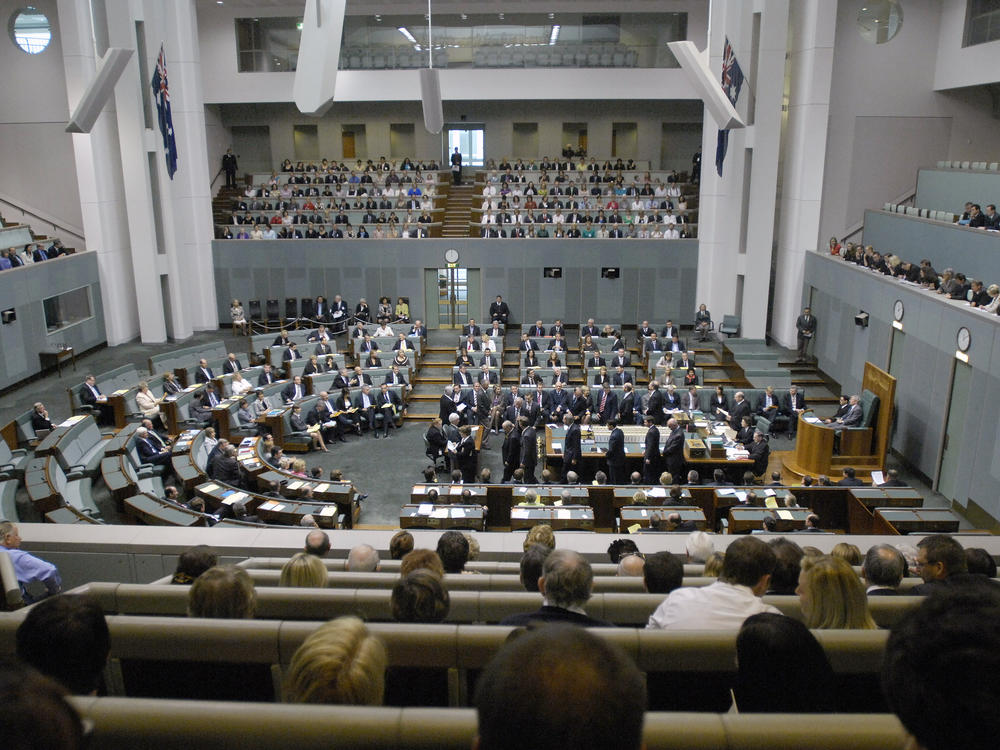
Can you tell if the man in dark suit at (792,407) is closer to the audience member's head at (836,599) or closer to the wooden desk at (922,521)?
the wooden desk at (922,521)

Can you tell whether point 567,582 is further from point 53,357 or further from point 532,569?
point 53,357

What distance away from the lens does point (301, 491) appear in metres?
10.5

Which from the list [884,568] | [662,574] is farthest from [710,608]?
[884,568]

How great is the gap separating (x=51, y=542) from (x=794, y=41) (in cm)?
1969

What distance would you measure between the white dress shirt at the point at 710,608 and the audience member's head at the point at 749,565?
0.03 m

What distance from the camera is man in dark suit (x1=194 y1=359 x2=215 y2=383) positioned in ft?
51.8

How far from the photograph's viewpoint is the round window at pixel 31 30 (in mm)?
21250

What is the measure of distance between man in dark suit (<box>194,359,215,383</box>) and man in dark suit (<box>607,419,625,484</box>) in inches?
328

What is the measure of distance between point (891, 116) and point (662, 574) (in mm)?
21993

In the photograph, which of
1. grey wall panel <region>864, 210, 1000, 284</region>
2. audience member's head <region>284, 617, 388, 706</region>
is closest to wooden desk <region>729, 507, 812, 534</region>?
grey wall panel <region>864, 210, 1000, 284</region>

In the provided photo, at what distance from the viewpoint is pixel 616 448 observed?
41.1 feet

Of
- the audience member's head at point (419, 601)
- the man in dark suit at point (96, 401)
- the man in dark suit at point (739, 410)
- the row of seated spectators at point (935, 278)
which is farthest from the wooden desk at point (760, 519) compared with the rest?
the man in dark suit at point (96, 401)

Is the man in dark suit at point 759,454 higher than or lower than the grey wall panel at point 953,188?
lower

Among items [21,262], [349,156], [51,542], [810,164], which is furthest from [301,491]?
[349,156]
